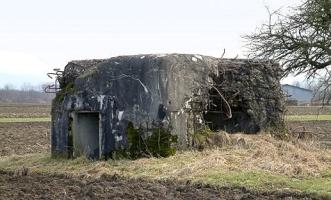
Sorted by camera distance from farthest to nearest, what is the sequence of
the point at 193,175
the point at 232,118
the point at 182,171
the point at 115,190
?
the point at 232,118, the point at 182,171, the point at 193,175, the point at 115,190

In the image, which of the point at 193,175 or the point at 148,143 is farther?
the point at 148,143

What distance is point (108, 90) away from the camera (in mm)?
15211

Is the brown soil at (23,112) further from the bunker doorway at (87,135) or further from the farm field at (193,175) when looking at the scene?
the farm field at (193,175)

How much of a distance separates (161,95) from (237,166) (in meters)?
3.11

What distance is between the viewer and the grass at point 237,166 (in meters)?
11.2

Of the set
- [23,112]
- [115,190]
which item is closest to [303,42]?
[115,190]

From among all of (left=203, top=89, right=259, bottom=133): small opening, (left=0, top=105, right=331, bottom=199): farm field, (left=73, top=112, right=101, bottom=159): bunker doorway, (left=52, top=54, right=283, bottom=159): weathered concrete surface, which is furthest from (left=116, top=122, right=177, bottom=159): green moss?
(left=203, top=89, right=259, bottom=133): small opening

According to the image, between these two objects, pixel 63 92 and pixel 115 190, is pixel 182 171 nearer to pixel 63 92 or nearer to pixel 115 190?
pixel 115 190

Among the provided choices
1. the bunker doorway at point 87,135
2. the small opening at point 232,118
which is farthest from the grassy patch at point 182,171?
the small opening at point 232,118

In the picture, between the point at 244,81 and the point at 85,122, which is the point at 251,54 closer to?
the point at 244,81

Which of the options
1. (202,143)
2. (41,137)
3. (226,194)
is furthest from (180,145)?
(41,137)

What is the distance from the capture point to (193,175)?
39.9 feet

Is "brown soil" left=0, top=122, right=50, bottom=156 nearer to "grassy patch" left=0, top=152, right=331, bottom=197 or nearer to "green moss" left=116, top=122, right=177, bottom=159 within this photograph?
"grassy patch" left=0, top=152, right=331, bottom=197

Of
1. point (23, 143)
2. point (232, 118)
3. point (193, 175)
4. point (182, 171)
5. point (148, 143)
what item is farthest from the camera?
point (23, 143)
